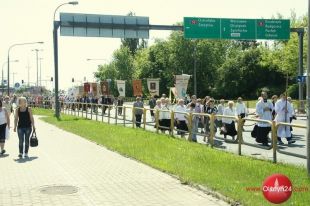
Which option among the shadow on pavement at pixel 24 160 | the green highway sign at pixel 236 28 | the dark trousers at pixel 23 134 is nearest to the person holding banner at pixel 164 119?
the dark trousers at pixel 23 134

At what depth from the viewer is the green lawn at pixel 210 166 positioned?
8562 mm

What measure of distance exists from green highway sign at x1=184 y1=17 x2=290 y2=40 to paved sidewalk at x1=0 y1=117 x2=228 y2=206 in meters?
23.1

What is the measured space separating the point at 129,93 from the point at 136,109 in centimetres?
7612

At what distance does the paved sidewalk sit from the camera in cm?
836

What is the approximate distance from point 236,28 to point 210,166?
2679 centimetres

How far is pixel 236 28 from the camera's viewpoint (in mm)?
37188

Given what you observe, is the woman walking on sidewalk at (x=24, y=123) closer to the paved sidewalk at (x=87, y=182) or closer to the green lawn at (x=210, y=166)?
the paved sidewalk at (x=87, y=182)

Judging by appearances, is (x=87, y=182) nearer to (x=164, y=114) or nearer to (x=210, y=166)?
A: (x=210, y=166)

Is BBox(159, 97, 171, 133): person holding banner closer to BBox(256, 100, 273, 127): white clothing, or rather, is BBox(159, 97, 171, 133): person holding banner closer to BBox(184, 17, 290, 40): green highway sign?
BBox(256, 100, 273, 127): white clothing

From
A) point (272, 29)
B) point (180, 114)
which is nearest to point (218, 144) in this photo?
point (180, 114)

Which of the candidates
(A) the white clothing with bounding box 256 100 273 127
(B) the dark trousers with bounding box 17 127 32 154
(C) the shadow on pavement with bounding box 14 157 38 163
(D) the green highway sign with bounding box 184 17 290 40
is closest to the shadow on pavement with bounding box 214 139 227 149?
(A) the white clothing with bounding box 256 100 273 127

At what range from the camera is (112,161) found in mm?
12961

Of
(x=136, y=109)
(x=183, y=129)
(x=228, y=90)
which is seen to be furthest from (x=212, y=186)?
(x=228, y=90)

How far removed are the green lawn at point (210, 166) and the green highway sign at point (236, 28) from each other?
19.5 metres
